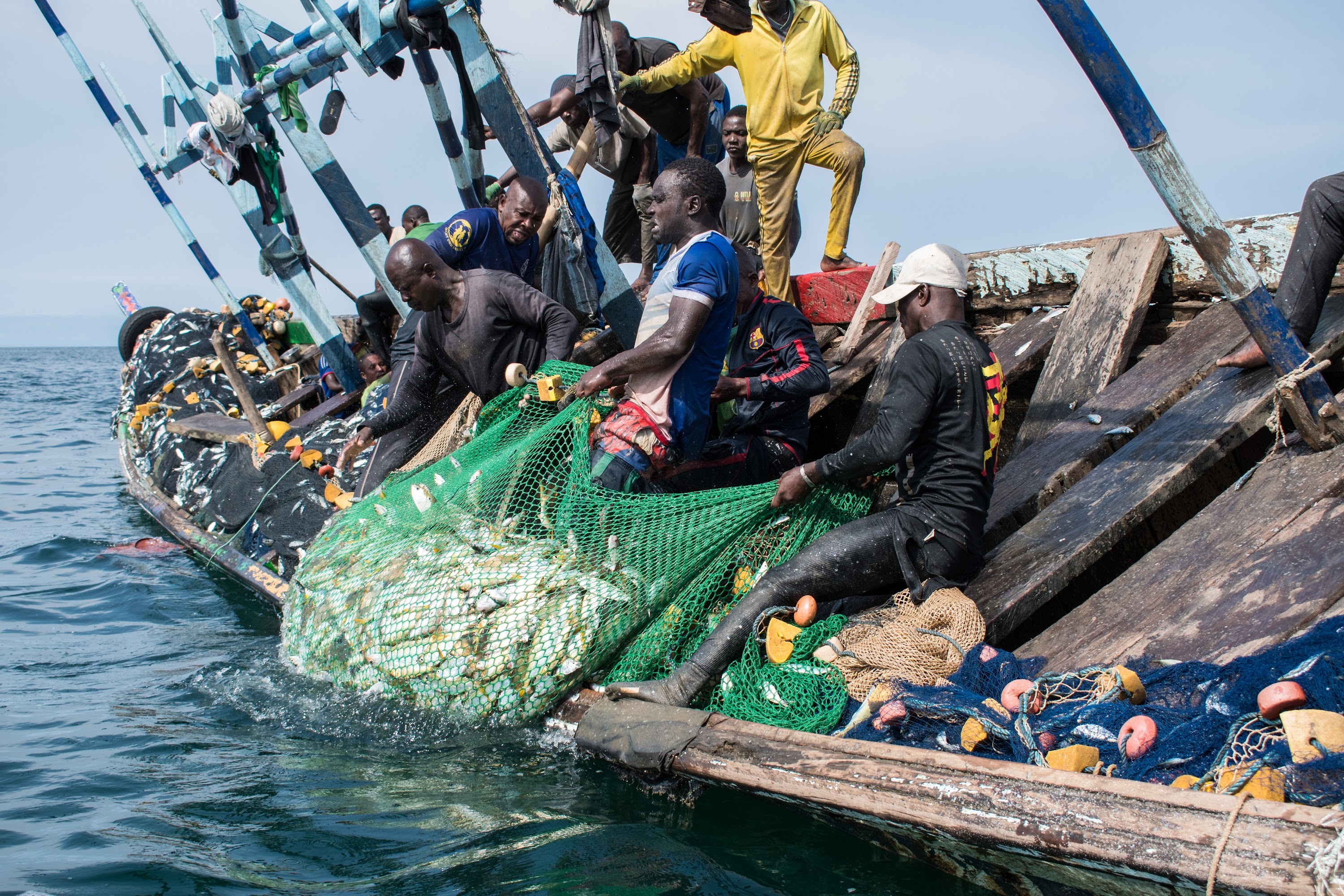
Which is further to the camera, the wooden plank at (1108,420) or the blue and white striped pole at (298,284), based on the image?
the blue and white striped pole at (298,284)

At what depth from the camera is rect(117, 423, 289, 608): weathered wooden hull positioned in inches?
225

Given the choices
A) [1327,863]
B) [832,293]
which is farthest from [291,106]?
[1327,863]

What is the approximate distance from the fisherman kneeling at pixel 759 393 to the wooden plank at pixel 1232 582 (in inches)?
60.2

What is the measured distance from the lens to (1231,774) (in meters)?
1.99

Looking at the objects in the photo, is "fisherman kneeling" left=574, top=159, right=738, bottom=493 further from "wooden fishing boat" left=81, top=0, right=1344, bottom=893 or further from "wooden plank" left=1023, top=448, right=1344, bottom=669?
"wooden plank" left=1023, top=448, right=1344, bottom=669

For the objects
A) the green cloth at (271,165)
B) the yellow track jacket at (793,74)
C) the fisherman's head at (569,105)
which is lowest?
the yellow track jacket at (793,74)

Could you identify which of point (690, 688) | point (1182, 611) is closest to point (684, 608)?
point (690, 688)

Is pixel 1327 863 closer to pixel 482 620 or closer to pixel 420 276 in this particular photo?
pixel 482 620

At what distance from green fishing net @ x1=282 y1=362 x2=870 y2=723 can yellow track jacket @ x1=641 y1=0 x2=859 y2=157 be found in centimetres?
271

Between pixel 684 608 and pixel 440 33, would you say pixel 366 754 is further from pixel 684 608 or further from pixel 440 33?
pixel 440 33

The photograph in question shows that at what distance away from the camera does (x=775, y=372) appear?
4391 millimetres

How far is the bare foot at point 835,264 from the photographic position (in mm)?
6051

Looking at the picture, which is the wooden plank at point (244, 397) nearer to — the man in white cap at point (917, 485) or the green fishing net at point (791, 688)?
the man in white cap at point (917, 485)

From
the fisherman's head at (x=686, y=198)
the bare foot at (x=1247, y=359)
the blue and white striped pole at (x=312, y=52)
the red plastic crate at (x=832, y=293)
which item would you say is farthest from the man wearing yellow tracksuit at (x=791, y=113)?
the blue and white striped pole at (x=312, y=52)
